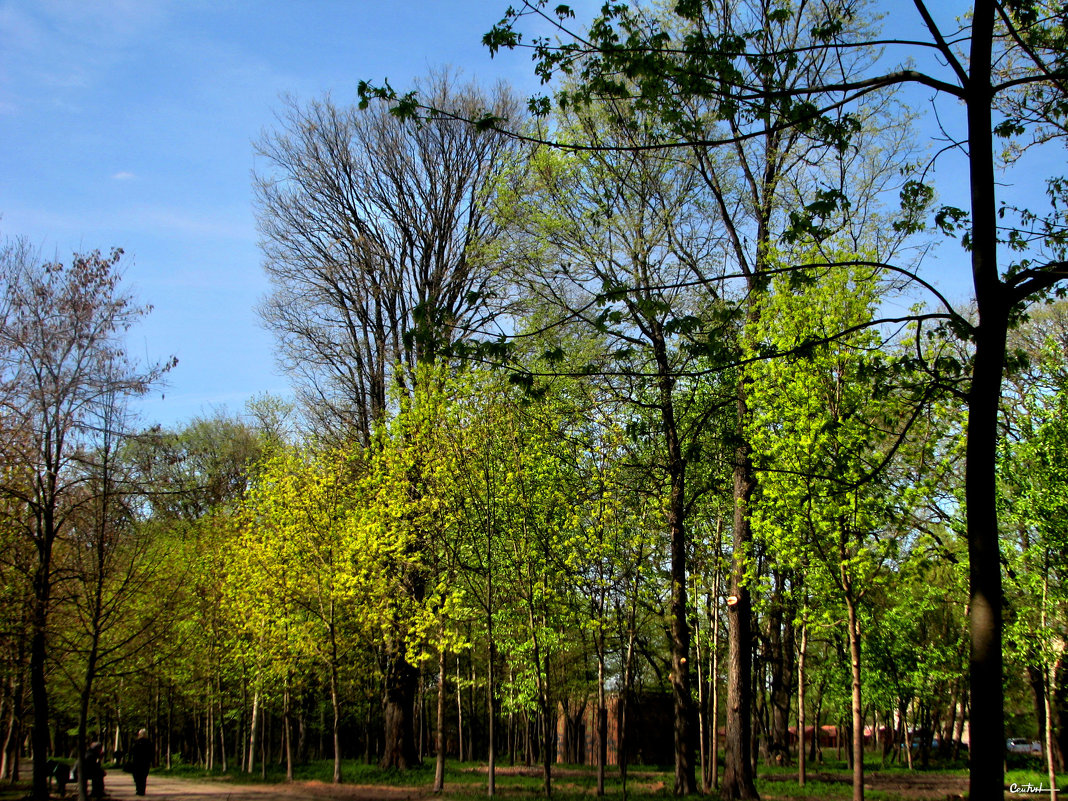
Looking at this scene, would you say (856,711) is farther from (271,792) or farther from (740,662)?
(271,792)

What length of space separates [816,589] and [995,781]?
12.1 metres

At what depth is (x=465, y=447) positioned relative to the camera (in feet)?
61.8

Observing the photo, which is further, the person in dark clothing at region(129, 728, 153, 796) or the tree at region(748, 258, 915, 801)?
the person in dark clothing at region(129, 728, 153, 796)

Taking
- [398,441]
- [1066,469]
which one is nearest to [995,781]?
[1066,469]

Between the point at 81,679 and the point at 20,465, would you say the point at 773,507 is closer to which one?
the point at 20,465

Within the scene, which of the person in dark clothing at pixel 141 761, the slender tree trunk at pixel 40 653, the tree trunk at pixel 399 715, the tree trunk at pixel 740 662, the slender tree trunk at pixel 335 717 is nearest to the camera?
the tree trunk at pixel 740 662

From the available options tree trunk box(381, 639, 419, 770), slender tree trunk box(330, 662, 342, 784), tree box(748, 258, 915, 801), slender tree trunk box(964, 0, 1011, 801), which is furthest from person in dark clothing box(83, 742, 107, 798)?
slender tree trunk box(964, 0, 1011, 801)

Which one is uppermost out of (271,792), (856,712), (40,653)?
(40,653)

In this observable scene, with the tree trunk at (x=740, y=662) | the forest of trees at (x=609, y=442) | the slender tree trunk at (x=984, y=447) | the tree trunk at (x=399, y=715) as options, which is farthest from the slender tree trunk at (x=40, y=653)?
the slender tree trunk at (x=984, y=447)

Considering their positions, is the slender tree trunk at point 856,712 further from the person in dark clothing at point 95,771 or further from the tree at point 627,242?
the person in dark clothing at point 95,771

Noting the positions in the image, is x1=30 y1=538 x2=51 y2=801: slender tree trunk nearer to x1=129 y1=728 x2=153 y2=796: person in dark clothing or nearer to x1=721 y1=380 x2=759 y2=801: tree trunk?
x1=129 y1=728 x2=153 y2=796: person in dark clothing

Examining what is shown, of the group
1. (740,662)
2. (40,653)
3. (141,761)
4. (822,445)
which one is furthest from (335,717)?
(822,445)

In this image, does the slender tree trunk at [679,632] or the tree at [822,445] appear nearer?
the tree at [822,445]

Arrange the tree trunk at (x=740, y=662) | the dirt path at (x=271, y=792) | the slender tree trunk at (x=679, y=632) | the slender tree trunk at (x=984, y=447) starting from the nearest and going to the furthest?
1. the slender tree trunk at (x=984, y=447)
2. the tree trunk at (x=740, y=662)
3. the slender tree trunk at (x=679, y=632)
4. the dirt path at (x=271, y=792)
